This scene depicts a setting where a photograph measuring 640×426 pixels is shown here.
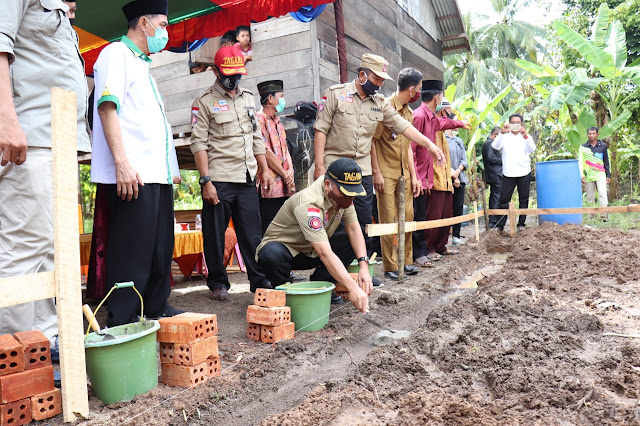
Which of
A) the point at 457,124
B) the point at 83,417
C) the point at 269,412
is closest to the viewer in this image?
the point at 83,417

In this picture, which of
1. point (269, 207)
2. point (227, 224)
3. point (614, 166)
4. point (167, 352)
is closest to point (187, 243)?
point (269, 207)

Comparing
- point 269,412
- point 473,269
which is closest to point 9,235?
point 269,412

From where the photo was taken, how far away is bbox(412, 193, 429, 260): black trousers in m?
5.64

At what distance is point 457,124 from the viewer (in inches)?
233

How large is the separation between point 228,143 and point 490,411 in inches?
106

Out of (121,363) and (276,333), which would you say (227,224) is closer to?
(276,333)

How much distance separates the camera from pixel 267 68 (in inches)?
255

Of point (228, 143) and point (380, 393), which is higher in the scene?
point (228, 143)

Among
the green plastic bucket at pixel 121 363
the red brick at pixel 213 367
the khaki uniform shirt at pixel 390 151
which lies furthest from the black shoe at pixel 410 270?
the green plastic bucket at pixel 121 363

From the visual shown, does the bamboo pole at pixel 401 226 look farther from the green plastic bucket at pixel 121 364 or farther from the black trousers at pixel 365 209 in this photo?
the green plastic bucket at pixel 121 364

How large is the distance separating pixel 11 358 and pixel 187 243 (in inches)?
119

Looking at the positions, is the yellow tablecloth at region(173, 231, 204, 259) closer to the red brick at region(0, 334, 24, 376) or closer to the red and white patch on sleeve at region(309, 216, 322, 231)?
the red and white patch on sleeve at region(309, 216, 322, 231)

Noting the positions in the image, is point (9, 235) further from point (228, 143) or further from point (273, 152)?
point (273, 152)

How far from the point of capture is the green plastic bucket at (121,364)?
74.8 inches
